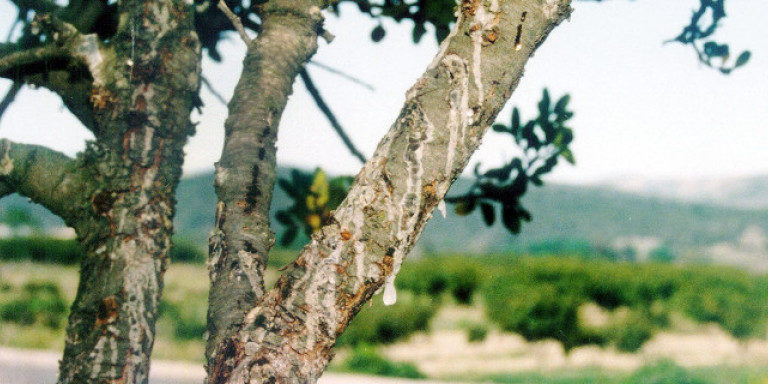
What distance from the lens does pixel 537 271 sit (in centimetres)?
964

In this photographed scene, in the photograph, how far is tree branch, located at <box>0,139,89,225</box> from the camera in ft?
4.06

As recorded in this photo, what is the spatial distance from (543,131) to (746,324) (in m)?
7.93

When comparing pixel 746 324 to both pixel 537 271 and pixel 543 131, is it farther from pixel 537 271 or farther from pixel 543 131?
pixel 543 131

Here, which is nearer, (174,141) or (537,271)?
(174,141)

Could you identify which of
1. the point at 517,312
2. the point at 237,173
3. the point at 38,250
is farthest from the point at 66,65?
the point at 38,250

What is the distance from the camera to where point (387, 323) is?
872 centimetres

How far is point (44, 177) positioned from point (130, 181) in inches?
7.7

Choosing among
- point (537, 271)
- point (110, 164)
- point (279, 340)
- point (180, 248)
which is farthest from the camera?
point (180, 248)

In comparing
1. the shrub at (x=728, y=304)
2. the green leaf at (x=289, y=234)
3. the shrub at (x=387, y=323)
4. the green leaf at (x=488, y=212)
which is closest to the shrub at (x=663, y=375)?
the shrub at (x=728, y=304)

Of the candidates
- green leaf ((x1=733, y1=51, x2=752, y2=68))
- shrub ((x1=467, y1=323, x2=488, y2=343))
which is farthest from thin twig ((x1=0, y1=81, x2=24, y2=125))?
shrub ((x1=467, y1=323, x2=488, y2=343))

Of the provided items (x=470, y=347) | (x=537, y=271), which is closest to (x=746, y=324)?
(x=537, y=271)

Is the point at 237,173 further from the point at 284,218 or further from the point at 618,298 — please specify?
the point at 618,298

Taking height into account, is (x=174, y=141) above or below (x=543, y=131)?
below

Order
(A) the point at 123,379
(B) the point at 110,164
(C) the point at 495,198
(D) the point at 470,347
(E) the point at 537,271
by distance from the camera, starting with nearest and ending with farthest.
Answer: (A) the point at 123,379
(B) the point at 110,164
(C) the point at 495,198
(D) the point at 470,347
(E) the point at 537,271
